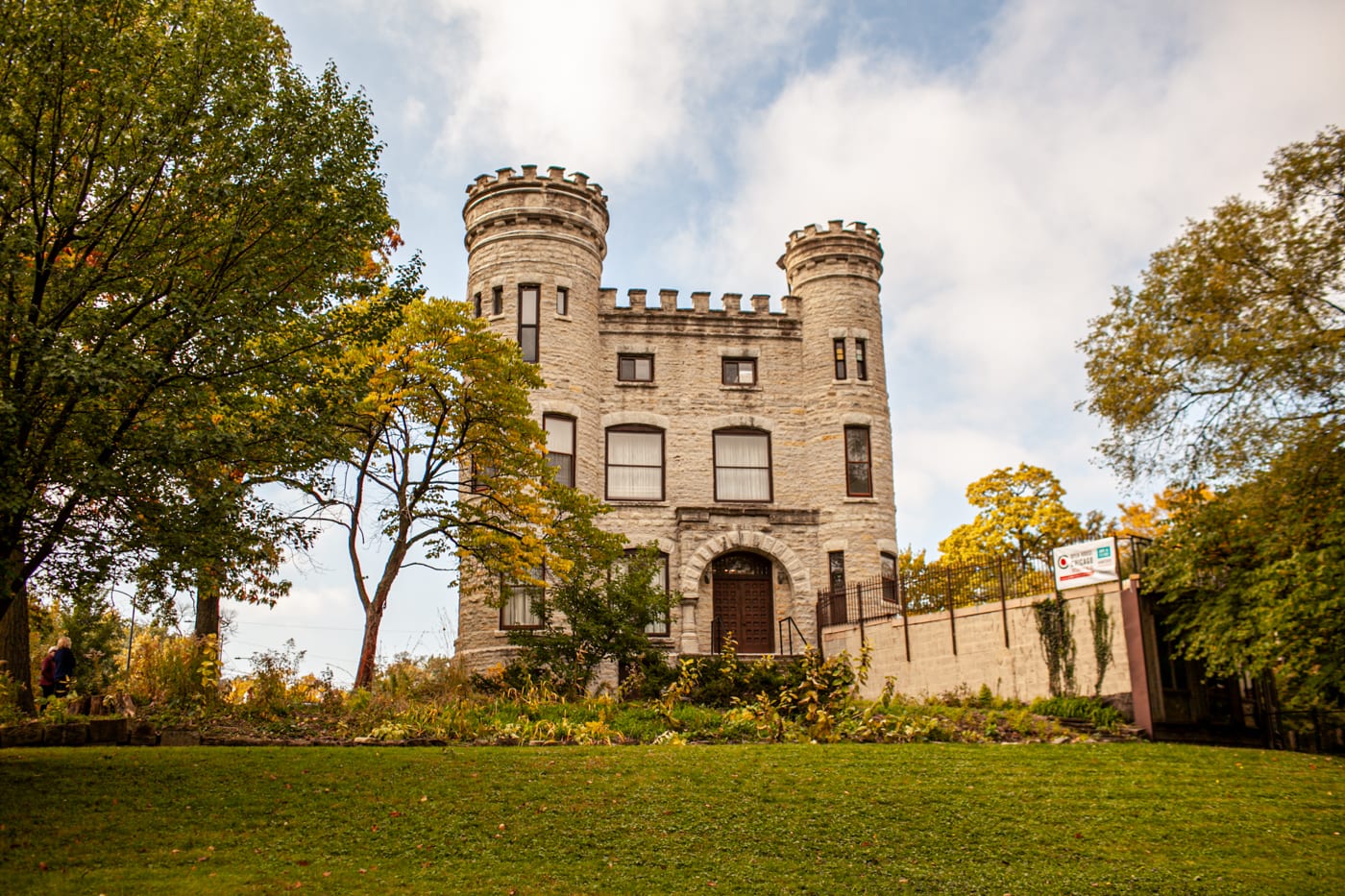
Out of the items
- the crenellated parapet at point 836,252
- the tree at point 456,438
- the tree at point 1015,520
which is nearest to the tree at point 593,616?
the tree at point 456,438

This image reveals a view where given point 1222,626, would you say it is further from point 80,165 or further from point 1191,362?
point 80,165

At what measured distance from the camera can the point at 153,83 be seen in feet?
37.2

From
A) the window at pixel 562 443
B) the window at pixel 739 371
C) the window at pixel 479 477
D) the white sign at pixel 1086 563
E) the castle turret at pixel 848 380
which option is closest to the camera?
the white sign at pixel 1086 563

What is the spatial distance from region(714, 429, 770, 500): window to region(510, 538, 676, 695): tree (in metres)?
7.87

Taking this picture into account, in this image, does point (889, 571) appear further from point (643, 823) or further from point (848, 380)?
point (643, 823)

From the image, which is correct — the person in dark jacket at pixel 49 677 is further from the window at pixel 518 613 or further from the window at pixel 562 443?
the window at pixel 562 443

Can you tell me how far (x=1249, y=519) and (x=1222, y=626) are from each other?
A: 6.10ft

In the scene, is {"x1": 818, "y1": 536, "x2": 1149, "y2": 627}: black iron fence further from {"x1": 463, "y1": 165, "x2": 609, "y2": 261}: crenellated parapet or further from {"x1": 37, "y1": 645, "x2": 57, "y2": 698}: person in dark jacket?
{"x1": 37, "y1": 645, "x2": 57, "y2": 698}: person in dark jacket

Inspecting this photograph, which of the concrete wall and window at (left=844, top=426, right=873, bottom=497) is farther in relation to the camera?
window at (left=844, top=426, right=873, bottom=497)

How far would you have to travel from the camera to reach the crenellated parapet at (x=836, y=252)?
102ft

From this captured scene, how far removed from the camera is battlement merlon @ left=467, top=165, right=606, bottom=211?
29078mm

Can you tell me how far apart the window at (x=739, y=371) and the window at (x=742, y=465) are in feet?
5.02

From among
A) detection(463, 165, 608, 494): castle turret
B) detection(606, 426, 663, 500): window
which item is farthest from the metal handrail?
detection(463, 165, 608, 494): castle turret

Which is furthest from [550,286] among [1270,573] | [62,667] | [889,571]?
[1270,573]
